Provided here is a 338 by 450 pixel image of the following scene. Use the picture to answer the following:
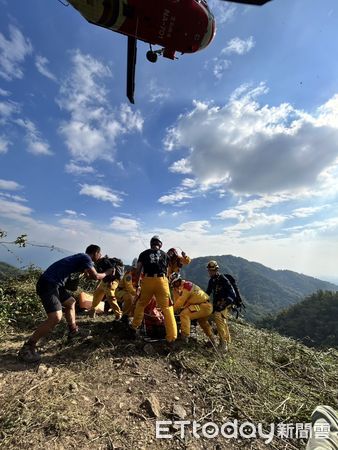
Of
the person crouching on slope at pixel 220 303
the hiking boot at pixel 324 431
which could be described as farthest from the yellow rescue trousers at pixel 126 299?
the hiking boot at pixel 324 431

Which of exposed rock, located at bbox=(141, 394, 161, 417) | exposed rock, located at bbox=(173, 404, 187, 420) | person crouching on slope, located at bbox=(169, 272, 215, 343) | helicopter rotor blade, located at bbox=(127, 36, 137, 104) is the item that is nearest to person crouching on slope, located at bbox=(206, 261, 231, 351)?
person crouching on slope, located at bbox=(169, 272, 215, 343)

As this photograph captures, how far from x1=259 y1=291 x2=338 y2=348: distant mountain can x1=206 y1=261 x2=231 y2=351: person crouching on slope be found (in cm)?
6894

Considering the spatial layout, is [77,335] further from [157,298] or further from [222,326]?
[222,326]

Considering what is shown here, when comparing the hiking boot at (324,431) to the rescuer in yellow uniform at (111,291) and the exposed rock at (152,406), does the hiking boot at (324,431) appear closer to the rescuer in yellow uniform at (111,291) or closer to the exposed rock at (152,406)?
the exposed rock at (152,406)

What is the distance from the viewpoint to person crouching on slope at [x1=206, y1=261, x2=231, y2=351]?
22.7 ft

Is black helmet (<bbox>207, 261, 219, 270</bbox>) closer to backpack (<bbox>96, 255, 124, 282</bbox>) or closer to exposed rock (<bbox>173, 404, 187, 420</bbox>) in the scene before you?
backpack (<bbox>96, 255, 124, 282</bbox>)

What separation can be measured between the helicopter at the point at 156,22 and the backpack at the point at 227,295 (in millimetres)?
5335

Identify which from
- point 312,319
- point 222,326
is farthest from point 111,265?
point 312,319

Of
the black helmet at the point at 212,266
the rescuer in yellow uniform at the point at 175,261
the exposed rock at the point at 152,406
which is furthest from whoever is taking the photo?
the rescuer in yellow uniform at the point at 175,261

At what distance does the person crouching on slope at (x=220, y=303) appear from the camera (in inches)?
273

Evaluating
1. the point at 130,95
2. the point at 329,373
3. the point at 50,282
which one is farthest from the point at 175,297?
the point at 130,95

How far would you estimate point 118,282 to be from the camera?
27.1 feet

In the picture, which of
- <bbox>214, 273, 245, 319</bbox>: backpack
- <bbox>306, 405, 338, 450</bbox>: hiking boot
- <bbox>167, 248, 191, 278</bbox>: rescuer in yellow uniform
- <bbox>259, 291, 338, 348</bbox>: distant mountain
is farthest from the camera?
<bbox>259, 291, 338, 348</bbox>: distant mountain

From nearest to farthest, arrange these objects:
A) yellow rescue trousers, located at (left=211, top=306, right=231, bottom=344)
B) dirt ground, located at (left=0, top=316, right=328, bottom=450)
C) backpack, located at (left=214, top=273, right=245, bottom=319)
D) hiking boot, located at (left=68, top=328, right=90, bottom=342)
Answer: dirt ground, located at (left=0, top=316, right=328, bottom=450) → hiking boot, located at (left=68, top=328, right=90, bottom=342) → yellow rescue trousers, located at (left=211, top=306, right=231, bottom=344) → backpack, located at (left=214, top=273, right=245, bottom=319)
